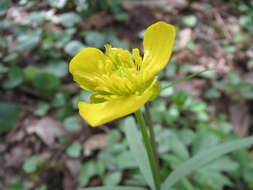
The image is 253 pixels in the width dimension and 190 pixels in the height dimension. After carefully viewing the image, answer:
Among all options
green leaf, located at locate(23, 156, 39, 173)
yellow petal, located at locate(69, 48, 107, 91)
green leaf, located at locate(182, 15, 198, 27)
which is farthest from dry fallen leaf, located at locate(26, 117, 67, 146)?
green leaf, located at locate(182, 15, 198, 27)

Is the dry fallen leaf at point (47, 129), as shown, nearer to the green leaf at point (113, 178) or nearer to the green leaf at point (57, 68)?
the green leaf at point (57, 68)

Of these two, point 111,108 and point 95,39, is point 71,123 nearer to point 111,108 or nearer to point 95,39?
point 95,39

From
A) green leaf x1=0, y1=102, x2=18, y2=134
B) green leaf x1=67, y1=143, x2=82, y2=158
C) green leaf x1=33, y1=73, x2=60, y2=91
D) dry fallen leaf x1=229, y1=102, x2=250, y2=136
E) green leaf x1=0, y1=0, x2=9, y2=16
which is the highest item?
green leaf x1=0, y1=0, x2=9, y2=16

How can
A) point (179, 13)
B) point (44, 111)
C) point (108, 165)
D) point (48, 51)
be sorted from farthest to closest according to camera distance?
point (179, 13) → point (48, 51) → point (44, 111) → point (108, 165)

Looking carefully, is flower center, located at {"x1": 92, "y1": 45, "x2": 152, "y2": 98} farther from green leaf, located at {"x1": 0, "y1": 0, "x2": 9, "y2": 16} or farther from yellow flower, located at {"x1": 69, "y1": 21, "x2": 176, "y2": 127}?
green leaf, located at {"x1": 0, "y1": 0, "x2": 9, "y2": 16}

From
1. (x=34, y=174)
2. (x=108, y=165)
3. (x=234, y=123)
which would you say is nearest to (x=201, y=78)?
(x=234, y=123)

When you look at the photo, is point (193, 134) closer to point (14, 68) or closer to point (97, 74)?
point (97, 74)
